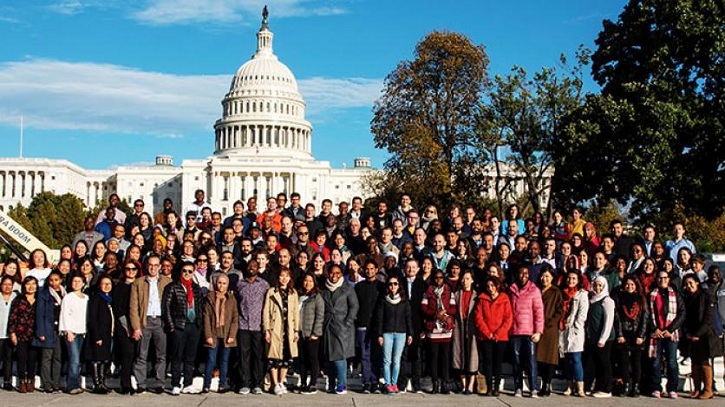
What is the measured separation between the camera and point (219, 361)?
12.7 metres

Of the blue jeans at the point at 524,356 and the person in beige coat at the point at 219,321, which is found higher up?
the person in beige coat at the point at 219,321

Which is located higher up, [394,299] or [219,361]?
[394,299]

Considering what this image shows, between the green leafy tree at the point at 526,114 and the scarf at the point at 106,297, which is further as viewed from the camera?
the green leafy tree at the point at 526,114

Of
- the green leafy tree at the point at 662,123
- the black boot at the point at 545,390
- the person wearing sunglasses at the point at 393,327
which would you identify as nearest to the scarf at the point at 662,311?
the black boot at the point at 545,390

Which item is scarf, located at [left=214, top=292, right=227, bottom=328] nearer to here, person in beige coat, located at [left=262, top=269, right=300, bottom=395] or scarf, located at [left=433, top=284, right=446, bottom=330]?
person in beige coat, located at [left=262, top=269, right=300, bottom=395]

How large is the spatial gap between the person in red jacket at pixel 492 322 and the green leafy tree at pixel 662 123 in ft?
42.7

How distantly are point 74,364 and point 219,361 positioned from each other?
1966 mm

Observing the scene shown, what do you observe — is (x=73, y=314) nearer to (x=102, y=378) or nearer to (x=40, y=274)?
(x=102, y=378)

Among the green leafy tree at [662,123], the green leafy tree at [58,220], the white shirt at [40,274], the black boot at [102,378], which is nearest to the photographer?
the black boot at [102,378]

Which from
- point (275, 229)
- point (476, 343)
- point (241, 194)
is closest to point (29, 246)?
point (275, 229)

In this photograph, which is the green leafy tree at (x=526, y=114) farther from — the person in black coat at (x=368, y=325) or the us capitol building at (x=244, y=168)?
the us capitol building at (x=244, y=168)

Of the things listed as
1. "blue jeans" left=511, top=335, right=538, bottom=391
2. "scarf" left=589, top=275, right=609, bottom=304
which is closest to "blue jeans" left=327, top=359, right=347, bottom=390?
"blue jeans" left=511, top=335, right=538, bottom=391

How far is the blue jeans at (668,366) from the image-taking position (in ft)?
41.0

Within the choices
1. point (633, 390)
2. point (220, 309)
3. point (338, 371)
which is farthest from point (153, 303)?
point (633, 390)
